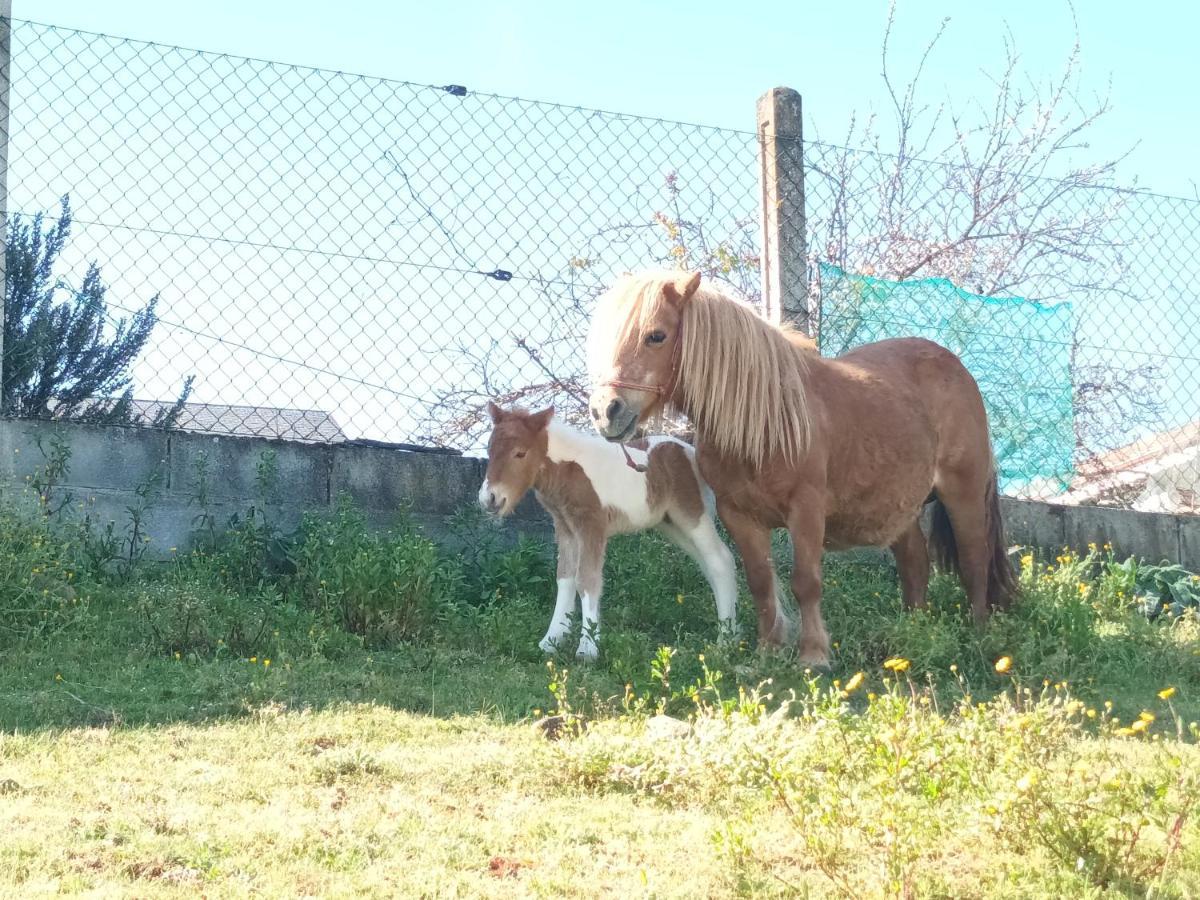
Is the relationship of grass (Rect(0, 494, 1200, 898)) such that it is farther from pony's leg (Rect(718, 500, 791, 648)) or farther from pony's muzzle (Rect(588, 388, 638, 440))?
pony's muzzle (Rect(588, 388, 638, 440))

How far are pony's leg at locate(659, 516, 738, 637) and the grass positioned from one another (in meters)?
0.16

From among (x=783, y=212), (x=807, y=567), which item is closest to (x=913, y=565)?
(x=807, y=567)

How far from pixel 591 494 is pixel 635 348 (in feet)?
3.24

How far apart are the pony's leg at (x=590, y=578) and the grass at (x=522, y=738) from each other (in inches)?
4.1

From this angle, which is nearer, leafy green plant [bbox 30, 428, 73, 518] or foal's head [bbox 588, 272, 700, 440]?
foal's head [bbox 588, 272, 700, 440]

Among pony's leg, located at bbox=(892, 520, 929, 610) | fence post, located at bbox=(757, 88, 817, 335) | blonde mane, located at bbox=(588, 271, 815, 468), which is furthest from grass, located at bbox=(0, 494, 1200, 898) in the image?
fence post, located at bbox=(757, 88, 817, 335)

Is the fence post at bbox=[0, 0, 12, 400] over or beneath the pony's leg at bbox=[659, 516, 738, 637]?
over

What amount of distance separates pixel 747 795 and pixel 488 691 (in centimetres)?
159

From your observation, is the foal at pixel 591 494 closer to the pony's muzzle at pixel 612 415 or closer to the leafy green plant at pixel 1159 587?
the pony's muzzle at pixel 612 415

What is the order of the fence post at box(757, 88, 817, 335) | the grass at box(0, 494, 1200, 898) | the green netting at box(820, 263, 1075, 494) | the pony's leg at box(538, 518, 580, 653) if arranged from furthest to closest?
the green netting at box(820, 263, 1075, 494) → the fence post at box(757, 88, 817, 335) → the pony's leg at box(538, 518, 580, 653) → the grass at box(0, 494, 1200, 898)

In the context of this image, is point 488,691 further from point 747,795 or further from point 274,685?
point 747,795

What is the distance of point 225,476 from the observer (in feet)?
21.4

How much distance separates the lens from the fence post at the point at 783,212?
7.18 m

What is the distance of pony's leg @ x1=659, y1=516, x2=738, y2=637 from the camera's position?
6.09 meters
